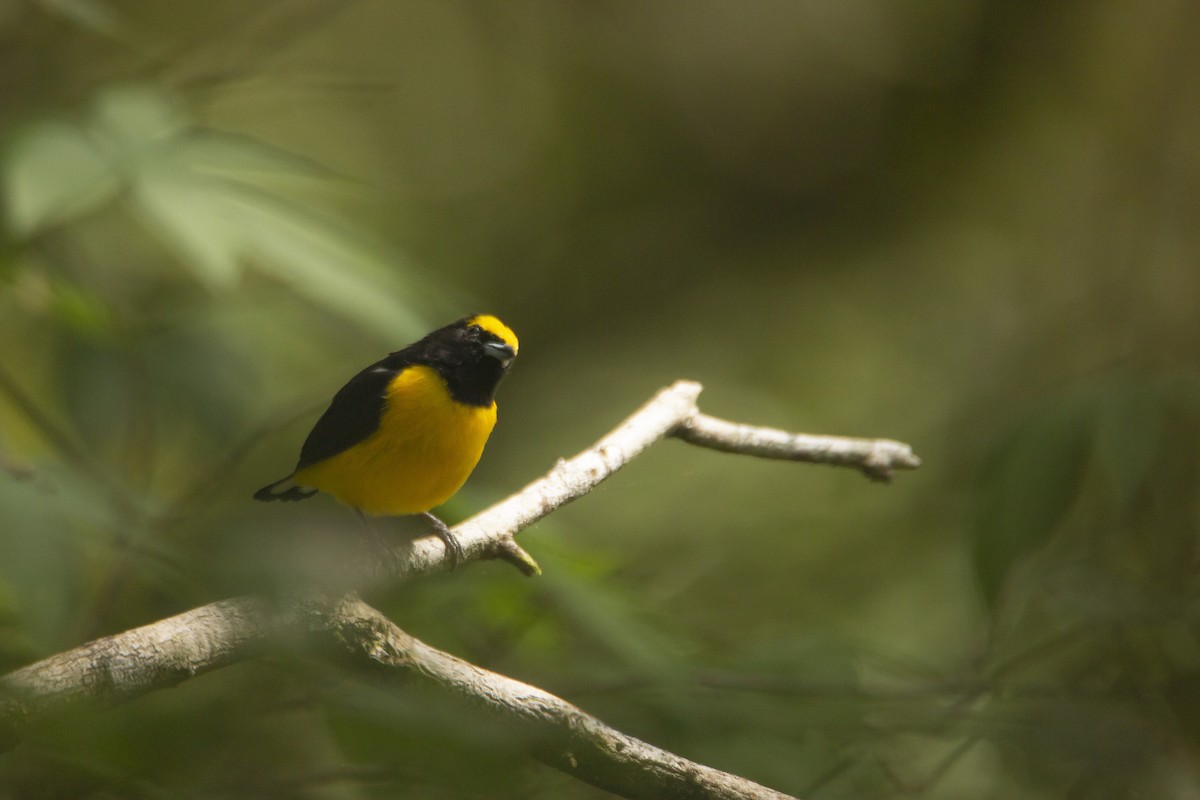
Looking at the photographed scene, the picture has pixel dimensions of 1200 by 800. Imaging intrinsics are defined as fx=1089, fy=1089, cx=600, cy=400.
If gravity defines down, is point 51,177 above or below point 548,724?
above

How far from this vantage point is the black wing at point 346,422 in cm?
305

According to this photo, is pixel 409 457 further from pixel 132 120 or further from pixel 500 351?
pixel 132 120

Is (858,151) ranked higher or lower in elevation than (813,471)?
higher

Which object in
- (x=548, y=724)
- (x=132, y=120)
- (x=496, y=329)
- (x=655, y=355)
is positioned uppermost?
(x=655, y=355)

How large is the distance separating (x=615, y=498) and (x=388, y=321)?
466cm

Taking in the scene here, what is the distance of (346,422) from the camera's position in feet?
10.0

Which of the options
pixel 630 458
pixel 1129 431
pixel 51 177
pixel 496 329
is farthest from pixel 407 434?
pixel 1129 431

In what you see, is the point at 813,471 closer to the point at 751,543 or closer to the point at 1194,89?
the point at 751,543

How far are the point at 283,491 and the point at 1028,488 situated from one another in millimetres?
2130

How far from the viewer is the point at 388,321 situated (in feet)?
7.88

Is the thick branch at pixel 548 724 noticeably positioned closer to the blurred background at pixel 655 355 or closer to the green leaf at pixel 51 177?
the blurred background at pixel 655 355

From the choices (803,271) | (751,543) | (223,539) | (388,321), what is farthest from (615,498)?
(223,539)

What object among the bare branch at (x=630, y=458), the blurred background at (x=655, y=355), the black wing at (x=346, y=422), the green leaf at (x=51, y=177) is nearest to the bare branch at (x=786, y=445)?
the bare branch at (x=630, y=458)

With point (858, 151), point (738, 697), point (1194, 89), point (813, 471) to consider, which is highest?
point (858, 151)
